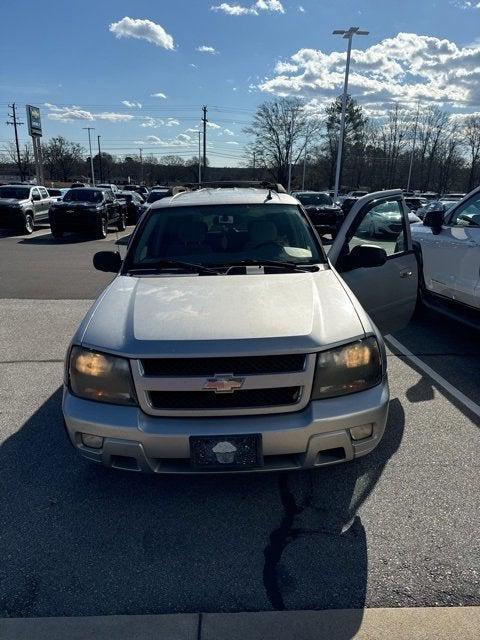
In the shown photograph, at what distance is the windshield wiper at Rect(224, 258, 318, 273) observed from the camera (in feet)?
11.5

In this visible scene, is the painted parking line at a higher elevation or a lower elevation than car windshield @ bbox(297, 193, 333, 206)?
lower

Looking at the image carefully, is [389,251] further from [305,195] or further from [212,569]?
[305,195]

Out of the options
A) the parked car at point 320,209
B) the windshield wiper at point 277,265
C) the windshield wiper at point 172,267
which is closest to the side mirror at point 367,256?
the windshield wiper at point 277,265

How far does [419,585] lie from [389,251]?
11.1ft

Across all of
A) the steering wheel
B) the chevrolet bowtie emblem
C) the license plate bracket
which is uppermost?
the steering wheel

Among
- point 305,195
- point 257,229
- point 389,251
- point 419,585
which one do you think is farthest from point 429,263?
point 305,195

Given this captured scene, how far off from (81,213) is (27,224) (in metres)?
3.01

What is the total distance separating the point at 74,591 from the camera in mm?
2199

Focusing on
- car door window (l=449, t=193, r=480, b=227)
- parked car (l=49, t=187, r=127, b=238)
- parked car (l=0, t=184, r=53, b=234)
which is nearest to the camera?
car door window (l=449, t=193, r=480, b=227)

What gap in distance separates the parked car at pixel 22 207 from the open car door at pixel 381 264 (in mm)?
17162

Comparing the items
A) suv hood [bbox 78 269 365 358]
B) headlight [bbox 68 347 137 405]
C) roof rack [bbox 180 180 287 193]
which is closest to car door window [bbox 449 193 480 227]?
roof rack [bbox 180 180 287 193]

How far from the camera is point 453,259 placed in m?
5.57

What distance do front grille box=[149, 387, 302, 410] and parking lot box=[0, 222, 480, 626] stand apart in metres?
0.62

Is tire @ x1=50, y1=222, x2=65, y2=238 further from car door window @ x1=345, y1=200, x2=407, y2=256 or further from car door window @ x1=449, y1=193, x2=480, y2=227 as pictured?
car door window @ x1=449, y1=193, x2=480, y2=227
